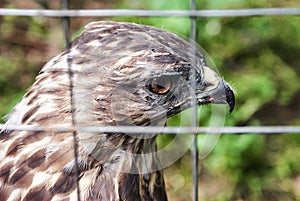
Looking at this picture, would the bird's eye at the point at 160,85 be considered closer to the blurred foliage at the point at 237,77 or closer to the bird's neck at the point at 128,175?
the bird's neck at the point at 128,175

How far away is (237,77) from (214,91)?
4.42ft

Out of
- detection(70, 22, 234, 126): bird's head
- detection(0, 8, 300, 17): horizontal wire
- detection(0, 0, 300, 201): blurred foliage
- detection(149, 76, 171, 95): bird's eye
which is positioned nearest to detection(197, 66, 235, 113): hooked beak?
detection(70, 22, 234, 126): bird's head

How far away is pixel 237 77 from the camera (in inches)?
127

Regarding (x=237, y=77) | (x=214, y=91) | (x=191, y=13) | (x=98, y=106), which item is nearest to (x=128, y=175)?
(x=98, y=106)

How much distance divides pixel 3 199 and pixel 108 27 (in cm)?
50

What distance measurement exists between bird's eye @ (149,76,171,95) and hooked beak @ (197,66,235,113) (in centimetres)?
11

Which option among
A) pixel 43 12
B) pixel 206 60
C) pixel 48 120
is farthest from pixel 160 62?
pixel 43 12

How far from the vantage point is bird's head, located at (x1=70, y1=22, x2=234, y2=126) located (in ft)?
5.92

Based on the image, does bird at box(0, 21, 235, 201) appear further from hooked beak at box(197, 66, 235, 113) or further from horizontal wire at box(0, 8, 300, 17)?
horizontal wire at box(0, 8, 300, 17)

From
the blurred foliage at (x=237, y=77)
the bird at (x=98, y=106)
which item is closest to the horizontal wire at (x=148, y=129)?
the bird at (x=98, y=106)

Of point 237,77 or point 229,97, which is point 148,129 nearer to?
point 229,97

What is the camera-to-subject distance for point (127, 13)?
1327mm

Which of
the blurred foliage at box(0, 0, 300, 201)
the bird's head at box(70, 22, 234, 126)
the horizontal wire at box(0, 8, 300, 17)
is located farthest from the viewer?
the blurred foliage at box(0, 0, 300, 201)

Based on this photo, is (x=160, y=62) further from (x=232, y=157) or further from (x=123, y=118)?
(x=232, y=157)
